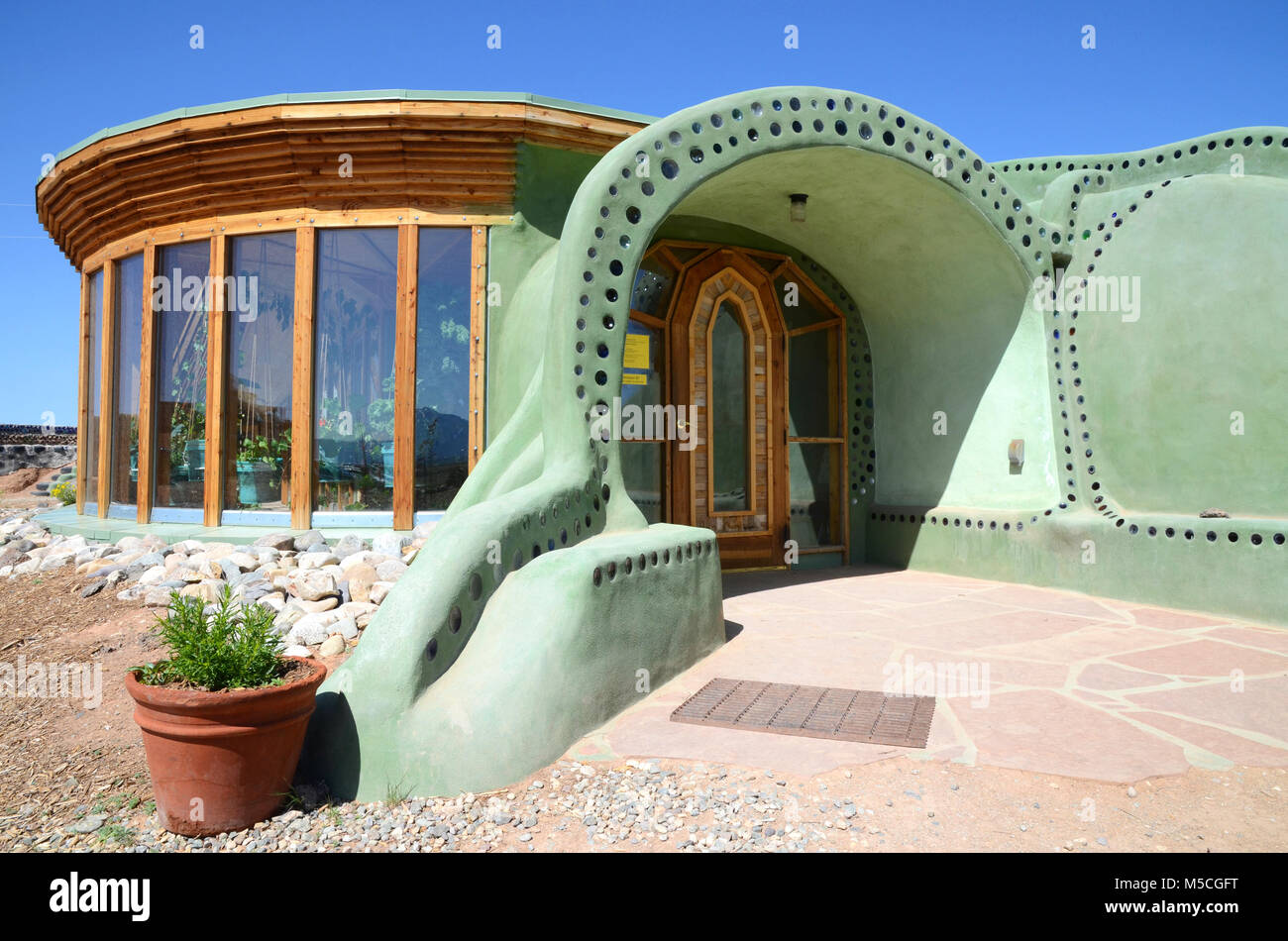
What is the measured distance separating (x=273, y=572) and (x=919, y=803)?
5485 mm

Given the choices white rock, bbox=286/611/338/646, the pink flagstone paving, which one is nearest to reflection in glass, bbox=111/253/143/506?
white rock, bbox=286/611/338/646

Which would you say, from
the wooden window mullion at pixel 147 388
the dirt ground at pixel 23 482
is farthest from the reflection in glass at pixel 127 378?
the dirt ground at pixel 23 482

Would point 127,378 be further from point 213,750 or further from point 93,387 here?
point 213,750

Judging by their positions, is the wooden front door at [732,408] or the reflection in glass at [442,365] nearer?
the reflection in glass at [442,365]

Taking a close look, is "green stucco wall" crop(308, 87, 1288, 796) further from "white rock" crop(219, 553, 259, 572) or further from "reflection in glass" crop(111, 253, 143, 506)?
"reflection in glass" crop(111, 253, 143, 506)

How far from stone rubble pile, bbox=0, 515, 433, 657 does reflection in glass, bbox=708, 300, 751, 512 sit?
A: 3.02 m

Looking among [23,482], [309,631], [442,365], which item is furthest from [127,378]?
[23,482]

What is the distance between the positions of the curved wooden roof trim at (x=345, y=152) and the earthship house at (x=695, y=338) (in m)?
0.03

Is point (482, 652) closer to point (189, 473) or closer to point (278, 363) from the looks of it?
point (278, 363)

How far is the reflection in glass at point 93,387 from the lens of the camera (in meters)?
10.1

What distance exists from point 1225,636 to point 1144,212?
3671mm

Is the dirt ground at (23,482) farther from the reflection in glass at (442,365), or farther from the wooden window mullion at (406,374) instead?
the reflection in glass at (442,365)

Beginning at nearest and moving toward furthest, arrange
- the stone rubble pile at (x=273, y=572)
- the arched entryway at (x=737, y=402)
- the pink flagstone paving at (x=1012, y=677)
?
the pink flagstone paving at (x=1012, y=677), the stone rubble pile at (x=273, y=572), the arched entryway at (x=737, y=402)
